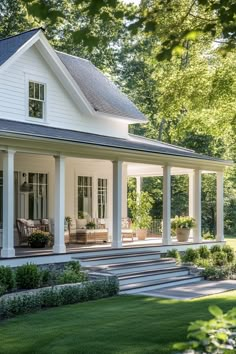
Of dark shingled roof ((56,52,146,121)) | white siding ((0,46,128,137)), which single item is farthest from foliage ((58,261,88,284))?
dark shingled roof ((56,52,146,121))

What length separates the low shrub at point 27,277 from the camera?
1178 centimetres

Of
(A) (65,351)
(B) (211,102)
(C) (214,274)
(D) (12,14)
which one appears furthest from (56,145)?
(D) (12,14)

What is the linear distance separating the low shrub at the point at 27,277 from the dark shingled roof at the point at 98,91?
7.95 m

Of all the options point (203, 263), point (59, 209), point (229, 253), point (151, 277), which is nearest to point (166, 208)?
point (203, 263)

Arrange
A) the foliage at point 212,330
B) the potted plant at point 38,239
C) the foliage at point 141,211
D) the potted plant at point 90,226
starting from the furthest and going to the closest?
the foliage at point 141,211
the potted plant at point 90,226
the potted plant at point 38,239
the foliage at point 212,330

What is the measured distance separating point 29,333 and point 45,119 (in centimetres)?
920

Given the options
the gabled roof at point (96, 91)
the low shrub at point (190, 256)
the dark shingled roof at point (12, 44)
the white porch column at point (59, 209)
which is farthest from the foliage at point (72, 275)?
the gabled roof at point (96, 91)

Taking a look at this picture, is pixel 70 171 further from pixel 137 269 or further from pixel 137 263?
pixel 137 269

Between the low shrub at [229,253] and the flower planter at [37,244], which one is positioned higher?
the flower planter at [37,244]

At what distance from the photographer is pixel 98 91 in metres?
20.6

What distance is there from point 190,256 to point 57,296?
295 inches

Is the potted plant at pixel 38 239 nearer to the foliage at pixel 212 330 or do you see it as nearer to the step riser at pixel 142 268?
the step riser at pixel 142 268

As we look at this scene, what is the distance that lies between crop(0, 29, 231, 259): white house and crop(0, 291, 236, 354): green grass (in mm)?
3546

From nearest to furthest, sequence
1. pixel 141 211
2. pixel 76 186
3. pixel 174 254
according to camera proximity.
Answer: pixel 174 254, pixel 76 186, pixel 141 211
